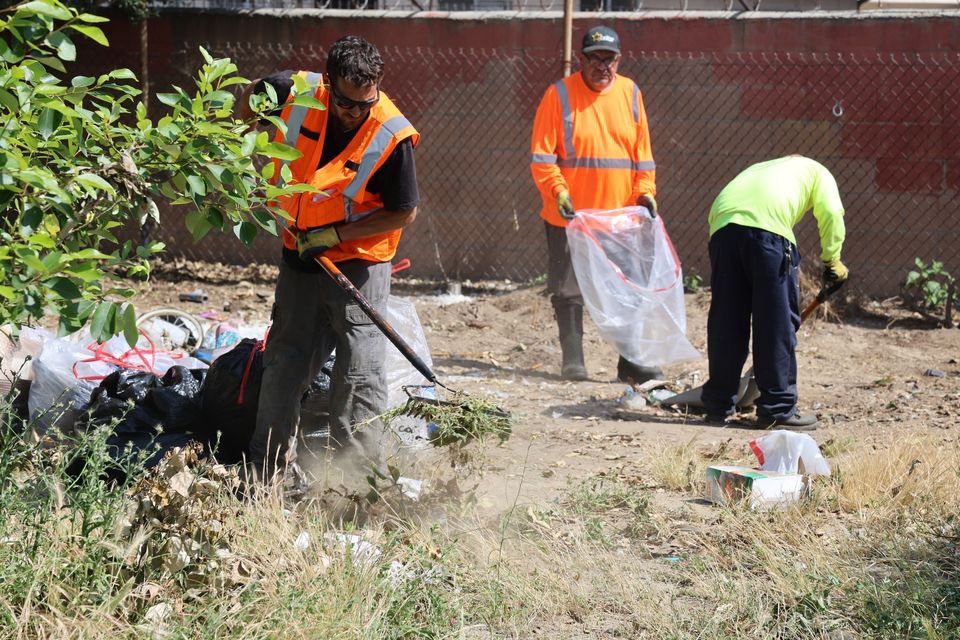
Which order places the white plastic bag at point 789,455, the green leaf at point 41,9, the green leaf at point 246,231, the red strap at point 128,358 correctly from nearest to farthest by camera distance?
the green leaf at point 41,9
the green leaf at point 246,231
the white plastic bag at point 789,455
the red strap at point 128,358

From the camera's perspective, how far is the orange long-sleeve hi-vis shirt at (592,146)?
643cm

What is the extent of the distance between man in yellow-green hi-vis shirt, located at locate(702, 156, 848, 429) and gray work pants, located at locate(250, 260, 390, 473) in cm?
207

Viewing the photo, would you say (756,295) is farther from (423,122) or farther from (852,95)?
(423,122)

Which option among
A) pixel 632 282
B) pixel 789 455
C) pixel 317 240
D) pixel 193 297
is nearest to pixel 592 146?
pixel 632 282

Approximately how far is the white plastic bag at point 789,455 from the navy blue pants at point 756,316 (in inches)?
37.8

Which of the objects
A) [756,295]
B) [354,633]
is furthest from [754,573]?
[756,295]

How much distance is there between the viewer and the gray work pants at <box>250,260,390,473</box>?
4039 millimetres

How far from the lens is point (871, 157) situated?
26.1ft

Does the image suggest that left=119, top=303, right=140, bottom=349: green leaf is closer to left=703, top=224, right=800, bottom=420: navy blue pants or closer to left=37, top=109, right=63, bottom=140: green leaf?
left=37, top=109, right=63, bottom=140: green leaf

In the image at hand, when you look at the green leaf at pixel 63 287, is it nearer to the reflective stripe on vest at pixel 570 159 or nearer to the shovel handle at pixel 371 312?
the shovel handle at pixel 371 312

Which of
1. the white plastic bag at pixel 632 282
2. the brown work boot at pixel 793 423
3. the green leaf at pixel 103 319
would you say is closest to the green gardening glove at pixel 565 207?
the white plastic bag at pixel 632 282

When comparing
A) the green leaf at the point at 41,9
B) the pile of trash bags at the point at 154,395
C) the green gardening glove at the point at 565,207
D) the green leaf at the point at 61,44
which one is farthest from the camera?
the green gardening glove at the point at 565,207

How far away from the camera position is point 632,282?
6.08 metres

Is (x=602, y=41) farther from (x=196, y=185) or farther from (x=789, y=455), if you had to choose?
(x=196, y=185)
